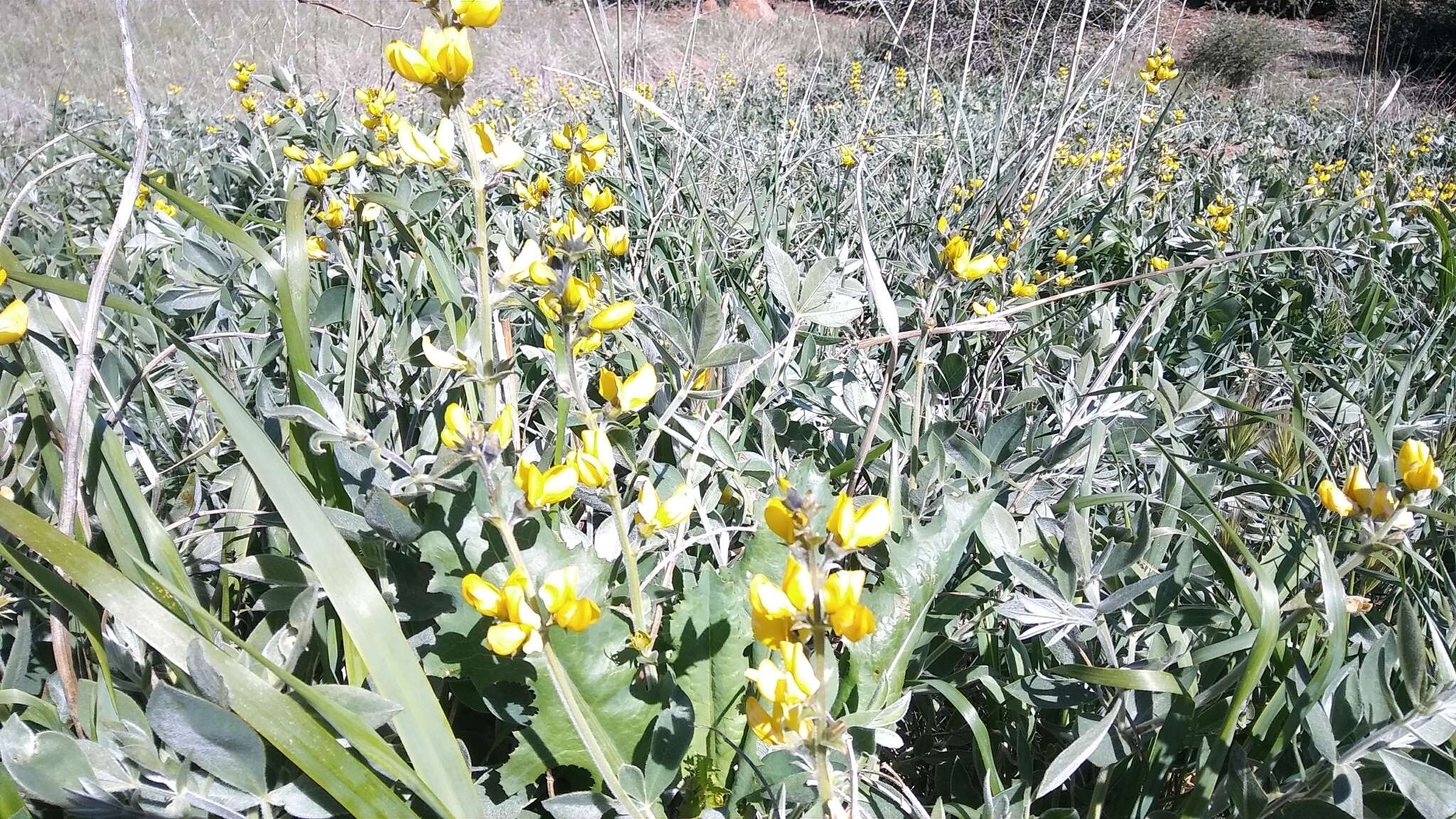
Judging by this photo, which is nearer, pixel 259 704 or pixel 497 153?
pixel 259 704

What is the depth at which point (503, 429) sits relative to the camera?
747 millimetres

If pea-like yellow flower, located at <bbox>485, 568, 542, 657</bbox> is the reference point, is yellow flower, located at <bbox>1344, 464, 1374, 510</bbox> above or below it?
above

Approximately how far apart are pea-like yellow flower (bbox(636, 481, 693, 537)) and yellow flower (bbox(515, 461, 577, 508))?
0.33 feet

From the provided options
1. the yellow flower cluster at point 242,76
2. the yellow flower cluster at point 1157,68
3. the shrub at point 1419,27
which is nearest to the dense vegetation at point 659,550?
the yellow flower cluster at point 242,76

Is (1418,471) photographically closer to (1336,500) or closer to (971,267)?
(1336,500)

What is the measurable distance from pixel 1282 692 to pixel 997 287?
1315 mm

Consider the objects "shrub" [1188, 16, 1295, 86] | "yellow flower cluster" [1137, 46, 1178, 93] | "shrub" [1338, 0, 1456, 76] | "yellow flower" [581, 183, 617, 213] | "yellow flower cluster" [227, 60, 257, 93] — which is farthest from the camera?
"shrub" [1188, 16, 1295, 86]

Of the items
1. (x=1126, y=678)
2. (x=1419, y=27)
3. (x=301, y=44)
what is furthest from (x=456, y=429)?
(x=1419, y=27)

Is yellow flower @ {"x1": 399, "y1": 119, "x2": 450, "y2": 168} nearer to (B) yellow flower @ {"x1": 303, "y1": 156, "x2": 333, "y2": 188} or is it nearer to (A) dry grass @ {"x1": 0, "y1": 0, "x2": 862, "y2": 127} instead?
(B) yellow flower @ {"x1": 303, "y1": 156, "x2": 333, "y2": 188}

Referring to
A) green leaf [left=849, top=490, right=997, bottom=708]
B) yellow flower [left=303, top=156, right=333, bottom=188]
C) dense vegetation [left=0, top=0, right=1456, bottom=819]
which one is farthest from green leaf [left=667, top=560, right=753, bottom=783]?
yellow flower [left=303, top=156, right=333, bottom=188]

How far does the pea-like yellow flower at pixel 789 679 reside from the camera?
1.85 ft

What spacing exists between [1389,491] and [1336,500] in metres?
0.08

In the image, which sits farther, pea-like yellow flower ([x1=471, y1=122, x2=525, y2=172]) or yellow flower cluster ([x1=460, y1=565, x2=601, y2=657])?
pea-like yellow flower ([x1=471, y1=122, x2=525, y2=172])

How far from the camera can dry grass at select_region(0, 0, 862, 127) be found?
22.1ft
